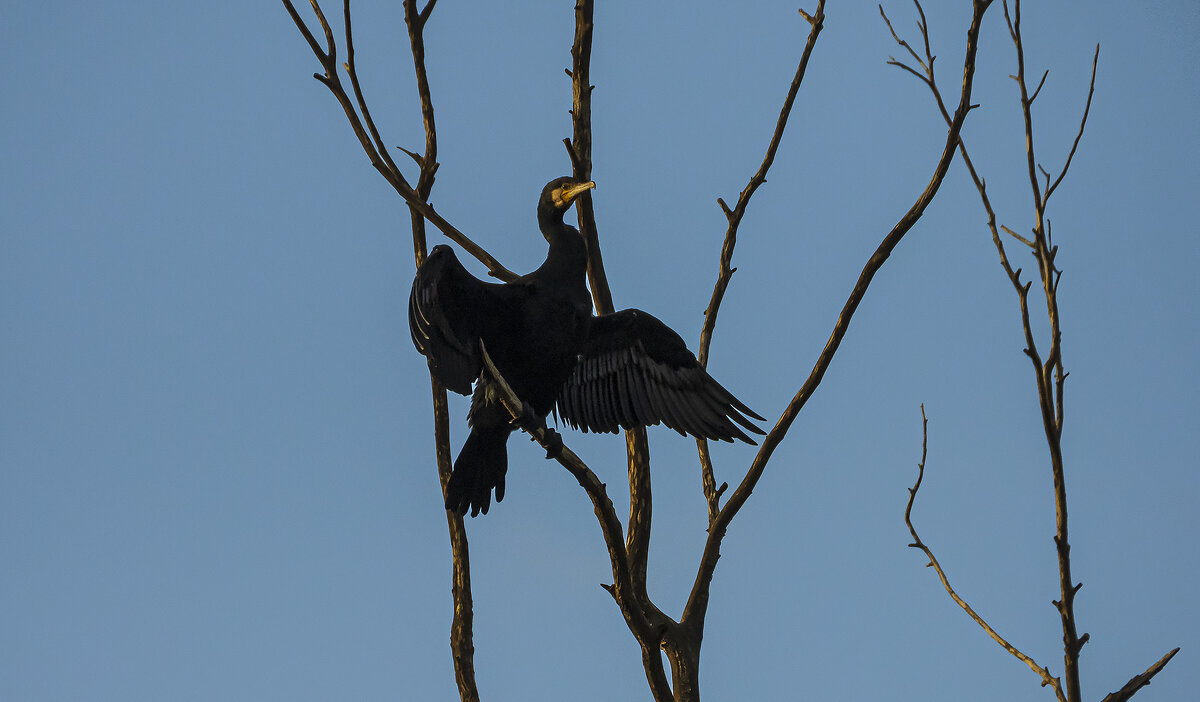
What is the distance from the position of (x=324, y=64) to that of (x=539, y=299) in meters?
1.38

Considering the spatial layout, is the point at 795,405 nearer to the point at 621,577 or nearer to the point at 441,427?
the point at 621,577

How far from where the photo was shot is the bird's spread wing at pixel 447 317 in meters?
4.10

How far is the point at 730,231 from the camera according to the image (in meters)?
4.88

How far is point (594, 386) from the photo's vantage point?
16.1 ft

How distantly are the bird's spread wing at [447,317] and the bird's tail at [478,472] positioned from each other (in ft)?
1.23

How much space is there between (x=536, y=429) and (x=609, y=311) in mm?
973

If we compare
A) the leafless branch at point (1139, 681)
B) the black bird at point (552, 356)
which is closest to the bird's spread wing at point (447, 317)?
the black bird at point (552, 356)

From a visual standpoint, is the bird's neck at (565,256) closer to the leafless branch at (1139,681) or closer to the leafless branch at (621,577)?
the leafless branch at (621,577)

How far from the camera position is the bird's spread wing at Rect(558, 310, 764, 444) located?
476cm

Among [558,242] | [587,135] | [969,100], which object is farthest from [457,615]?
[969,100]

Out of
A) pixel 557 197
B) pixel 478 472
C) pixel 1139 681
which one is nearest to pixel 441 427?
pixel 478 472

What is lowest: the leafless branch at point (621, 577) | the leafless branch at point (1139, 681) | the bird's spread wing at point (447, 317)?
the leafless branch at point (1139, 681)

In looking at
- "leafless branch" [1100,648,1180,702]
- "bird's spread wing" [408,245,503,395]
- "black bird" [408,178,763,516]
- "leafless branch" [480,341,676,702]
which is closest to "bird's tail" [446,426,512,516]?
"black bird" [408,178,763,516]

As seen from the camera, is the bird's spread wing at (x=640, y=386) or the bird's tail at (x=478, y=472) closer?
the bird's tail at (x=478, y=472)
